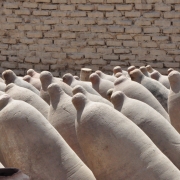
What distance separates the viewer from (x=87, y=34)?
8602 millimetres

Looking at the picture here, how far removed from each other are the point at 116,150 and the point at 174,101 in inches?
49.4

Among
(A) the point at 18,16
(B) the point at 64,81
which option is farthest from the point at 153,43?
(B) the point at 64,81

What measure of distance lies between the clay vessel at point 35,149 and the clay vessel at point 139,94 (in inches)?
44.9

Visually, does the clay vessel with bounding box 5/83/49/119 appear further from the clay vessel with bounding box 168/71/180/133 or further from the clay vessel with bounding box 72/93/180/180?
the clay vessel with bounding box 168/71/180/133

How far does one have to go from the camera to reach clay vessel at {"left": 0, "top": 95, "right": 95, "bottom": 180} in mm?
2492

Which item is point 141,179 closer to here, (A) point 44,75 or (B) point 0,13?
(A) point 44,75

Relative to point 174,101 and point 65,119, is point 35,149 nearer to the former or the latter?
point 65,119

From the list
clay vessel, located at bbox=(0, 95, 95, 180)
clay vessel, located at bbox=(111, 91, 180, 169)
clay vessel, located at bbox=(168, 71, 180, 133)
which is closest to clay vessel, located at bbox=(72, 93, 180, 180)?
clay vessel, located at bbox=(0, 95, 95, 180)

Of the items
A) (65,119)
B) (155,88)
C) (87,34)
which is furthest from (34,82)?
(87,34)

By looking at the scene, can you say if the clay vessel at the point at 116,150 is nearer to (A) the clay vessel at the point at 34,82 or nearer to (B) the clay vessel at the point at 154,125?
(B) the clay vessel at the point at 154,125

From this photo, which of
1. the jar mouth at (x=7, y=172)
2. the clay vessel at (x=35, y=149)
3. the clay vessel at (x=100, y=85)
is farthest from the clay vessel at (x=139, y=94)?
the jar mouth at (x=7, y=172)

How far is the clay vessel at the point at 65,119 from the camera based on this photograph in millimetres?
2936

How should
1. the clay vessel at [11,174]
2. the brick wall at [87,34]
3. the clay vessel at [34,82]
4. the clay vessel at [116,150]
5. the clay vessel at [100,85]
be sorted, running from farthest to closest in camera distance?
the brick wall at [87,34] < the clay vessel at [100,85] < the clay vessel at [34,82] < the clay vessel at [116,150] < the clay vessel at [11,174]

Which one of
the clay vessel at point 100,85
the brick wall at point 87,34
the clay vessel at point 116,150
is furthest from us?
the brick wall at point 87,34
